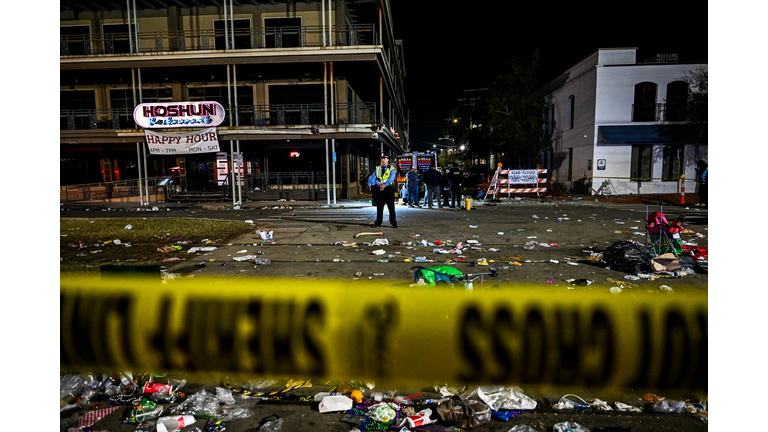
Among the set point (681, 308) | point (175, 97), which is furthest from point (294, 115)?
point (681, 308)

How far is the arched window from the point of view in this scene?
851 inches

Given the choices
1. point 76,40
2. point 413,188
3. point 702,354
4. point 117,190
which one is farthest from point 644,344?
point 76,40

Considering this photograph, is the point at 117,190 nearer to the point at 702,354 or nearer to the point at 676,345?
the point at 676,345

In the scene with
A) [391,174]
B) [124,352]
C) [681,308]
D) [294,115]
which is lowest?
[124,352]

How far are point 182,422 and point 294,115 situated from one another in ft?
65.1

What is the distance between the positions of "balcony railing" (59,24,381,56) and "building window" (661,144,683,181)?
16633 millimetres

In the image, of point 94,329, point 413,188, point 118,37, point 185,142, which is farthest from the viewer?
point 118,37

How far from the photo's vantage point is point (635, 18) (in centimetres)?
2303

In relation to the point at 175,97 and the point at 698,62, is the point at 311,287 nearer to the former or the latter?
the point at 175,97

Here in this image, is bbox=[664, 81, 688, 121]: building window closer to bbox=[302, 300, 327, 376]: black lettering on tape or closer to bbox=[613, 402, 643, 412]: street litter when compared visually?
bbox=[613, 402, 643, 412]: street litter

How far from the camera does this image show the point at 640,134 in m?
21.3

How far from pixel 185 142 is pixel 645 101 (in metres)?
22.8

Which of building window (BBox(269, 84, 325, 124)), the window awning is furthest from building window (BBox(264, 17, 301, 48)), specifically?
the window awning

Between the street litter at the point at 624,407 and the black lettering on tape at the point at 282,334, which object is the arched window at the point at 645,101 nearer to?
the street litter at the point at 624,407
